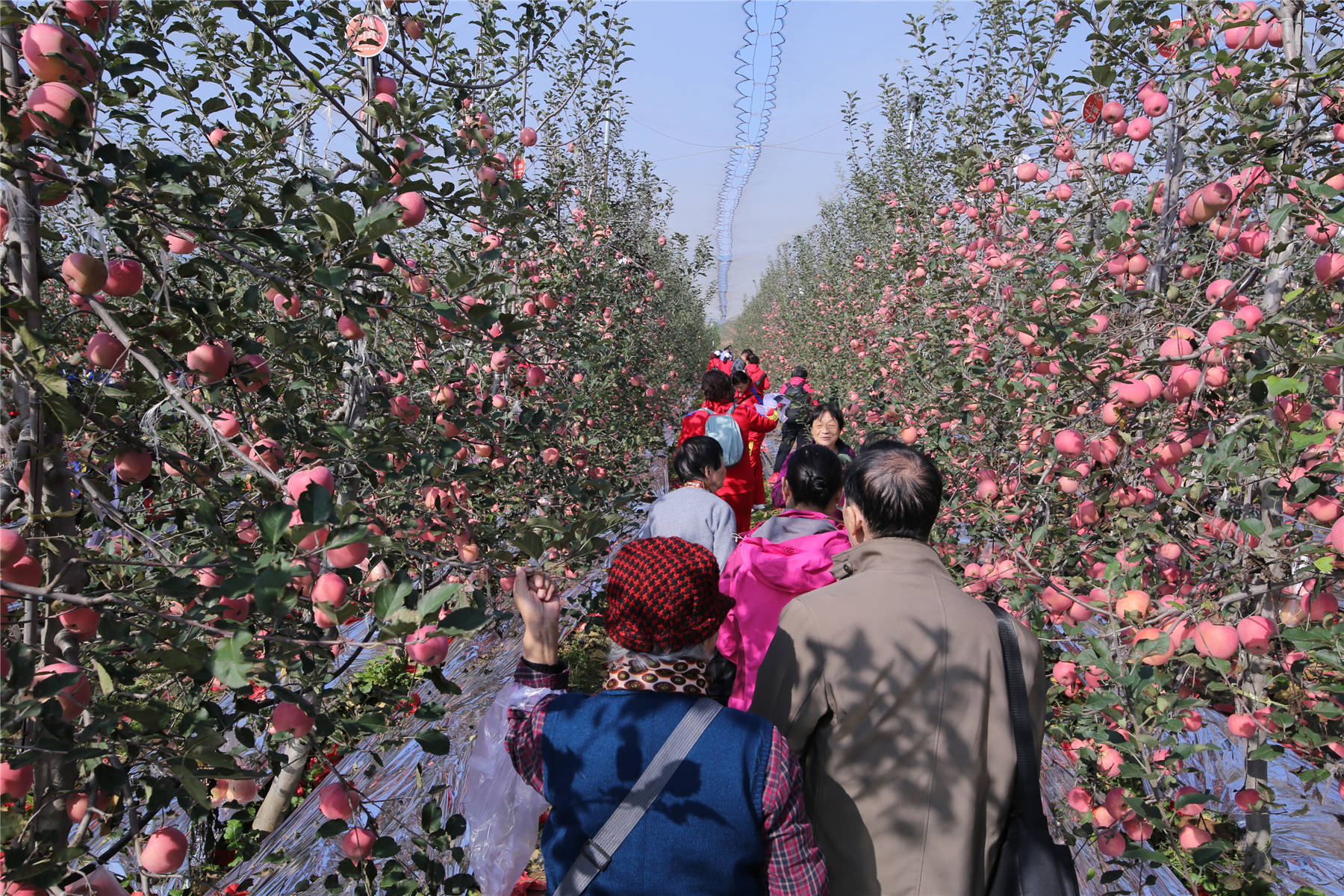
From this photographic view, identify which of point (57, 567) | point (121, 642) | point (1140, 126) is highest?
point (1140, 126)

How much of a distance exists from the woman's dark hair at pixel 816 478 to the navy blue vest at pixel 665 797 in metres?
1.28

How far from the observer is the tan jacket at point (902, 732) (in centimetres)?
125

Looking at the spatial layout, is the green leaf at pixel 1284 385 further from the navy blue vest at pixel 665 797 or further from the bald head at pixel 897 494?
the navy blue vest at pixel 665 797

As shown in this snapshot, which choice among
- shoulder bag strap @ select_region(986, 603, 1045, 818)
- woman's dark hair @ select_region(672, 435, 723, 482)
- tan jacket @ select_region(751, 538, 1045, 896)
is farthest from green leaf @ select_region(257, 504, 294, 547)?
woman's dark hair @ select_region(672, 435, 723, 482)

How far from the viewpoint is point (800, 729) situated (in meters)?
1.30

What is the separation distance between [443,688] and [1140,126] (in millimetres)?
2481

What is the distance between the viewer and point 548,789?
3.66ft

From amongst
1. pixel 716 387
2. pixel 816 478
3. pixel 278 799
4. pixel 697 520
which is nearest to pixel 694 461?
pixel 697 520

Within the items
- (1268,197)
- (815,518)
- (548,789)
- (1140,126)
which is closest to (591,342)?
(815,518)

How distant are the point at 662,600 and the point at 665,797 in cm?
28

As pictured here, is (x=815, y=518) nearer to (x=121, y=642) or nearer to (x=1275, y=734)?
(x=1275, y=734)

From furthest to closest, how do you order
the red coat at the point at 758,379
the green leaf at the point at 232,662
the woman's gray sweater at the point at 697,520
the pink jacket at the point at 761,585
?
1. the red coat at the point at 758,379
2. the woman's gray sweater at the point at 697,520
3. the pink jacket at the point at 761,585
4. the green leaf at the point at 232,662

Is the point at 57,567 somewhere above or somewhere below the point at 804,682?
above

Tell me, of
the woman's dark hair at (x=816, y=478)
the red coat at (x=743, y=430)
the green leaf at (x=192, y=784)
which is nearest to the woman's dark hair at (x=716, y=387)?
the red coat at (x=743, y=430)
